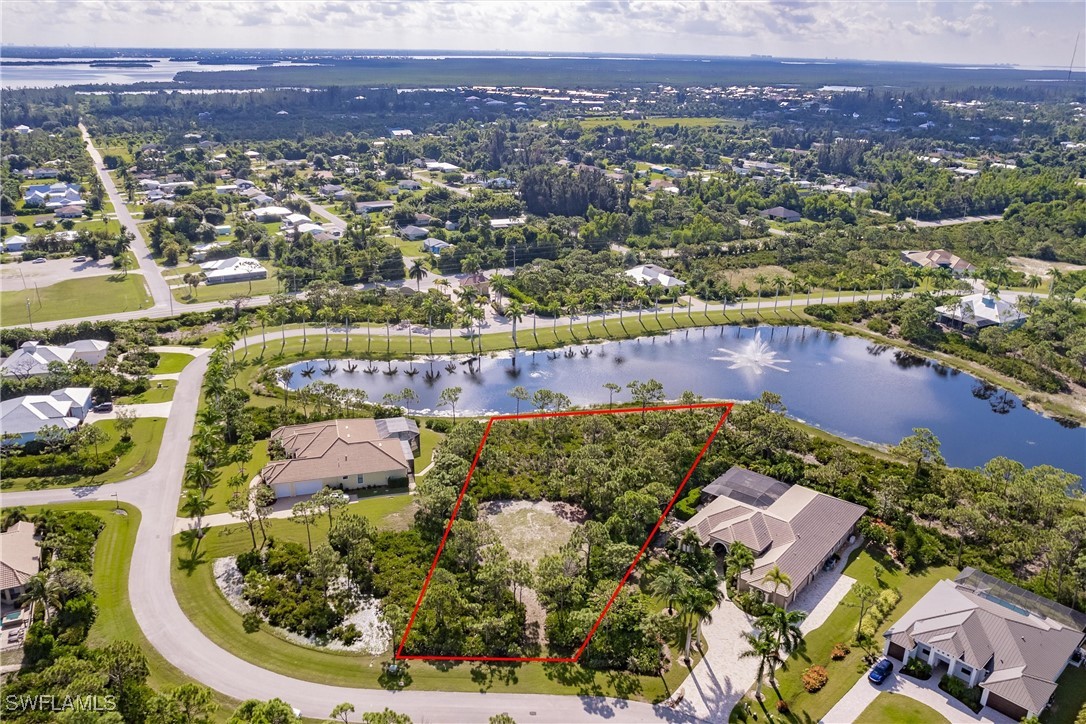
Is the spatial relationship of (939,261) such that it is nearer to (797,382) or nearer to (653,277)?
(653,277)

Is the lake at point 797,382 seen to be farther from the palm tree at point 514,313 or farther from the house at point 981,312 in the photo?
the house at point 981,312

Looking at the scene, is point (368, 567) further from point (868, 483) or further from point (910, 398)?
point (910, 398)

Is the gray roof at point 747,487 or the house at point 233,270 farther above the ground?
the house at point 233,270

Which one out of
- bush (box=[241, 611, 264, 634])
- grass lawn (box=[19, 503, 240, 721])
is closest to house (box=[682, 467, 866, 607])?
bush (box=[241, 611, 264, 634])

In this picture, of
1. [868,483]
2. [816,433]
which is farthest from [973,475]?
[816,433]

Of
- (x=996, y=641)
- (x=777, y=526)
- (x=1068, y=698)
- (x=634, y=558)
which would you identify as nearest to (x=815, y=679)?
(x=996, y=641)

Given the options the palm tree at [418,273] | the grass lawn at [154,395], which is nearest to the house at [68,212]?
the palm tree at [418,273]
